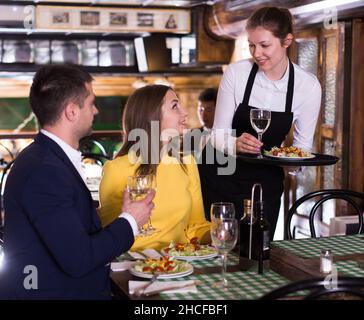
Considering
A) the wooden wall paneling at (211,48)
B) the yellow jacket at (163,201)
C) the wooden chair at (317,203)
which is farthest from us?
the wooden wall paneling at (211,48)

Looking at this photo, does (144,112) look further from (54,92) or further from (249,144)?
(54,92)

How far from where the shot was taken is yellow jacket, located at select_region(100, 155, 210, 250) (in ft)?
9.45

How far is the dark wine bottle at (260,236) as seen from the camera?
2.33m

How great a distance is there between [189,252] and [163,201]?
43 cm

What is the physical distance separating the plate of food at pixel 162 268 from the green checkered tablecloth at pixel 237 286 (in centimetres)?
3

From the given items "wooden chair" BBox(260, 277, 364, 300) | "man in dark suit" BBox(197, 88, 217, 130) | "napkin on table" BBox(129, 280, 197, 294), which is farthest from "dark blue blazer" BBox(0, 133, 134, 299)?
"man in dark suit" BBox(197, 88, 217, 130)

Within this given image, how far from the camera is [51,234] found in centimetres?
201

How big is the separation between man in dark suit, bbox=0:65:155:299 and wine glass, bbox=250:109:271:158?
3.67ft

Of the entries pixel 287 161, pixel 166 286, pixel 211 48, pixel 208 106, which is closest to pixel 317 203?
pixel 287 161

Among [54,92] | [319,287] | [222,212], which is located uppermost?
[54,92]

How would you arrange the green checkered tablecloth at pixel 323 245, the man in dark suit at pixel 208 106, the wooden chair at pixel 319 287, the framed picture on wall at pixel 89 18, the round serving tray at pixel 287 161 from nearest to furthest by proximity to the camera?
the wooden chair at pixel 319 287 → the green checkered tablecloth at pixel 323 245 → the round serving tray at pixel 287 161 → the man in dark suit at pixel 208 106 → the framed picture on wall at pixel 89 18

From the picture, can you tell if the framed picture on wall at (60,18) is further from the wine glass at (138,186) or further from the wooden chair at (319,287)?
the wooden chair at (319,287)

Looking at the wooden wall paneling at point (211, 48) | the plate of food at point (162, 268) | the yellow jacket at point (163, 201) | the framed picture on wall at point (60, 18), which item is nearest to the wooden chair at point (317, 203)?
the yellow jacket at point (163, 201)
